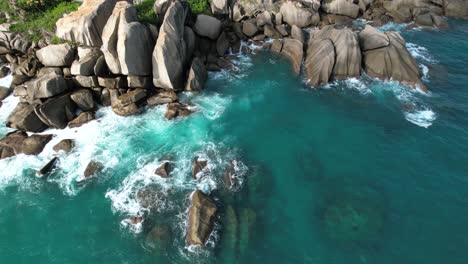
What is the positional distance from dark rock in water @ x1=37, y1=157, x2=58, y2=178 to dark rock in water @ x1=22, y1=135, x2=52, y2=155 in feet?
8.00

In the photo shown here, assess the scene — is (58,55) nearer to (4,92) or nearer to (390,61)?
(4,92)

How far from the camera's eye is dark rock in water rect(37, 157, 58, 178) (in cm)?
2811

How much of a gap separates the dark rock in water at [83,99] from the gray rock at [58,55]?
4630 mm

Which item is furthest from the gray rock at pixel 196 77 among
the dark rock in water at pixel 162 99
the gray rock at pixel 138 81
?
the gray rock at pixel 138 81

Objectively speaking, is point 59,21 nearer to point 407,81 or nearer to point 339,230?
point 339,230

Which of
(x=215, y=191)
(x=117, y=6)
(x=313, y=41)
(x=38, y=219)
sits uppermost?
(x=117, y=6)

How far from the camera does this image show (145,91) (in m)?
34.8

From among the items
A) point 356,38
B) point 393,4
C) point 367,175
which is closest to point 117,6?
point 356,38

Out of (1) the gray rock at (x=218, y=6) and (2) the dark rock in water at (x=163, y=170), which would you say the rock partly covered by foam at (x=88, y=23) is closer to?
(1) the gray rock at (x=218, y=6)

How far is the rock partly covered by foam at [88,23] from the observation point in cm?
3434

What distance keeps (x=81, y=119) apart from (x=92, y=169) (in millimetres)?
7173

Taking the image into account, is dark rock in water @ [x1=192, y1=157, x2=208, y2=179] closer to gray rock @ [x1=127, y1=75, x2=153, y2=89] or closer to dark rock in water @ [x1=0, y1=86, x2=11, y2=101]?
gray rock @ [x1=127, y1=75, x2=153, y2=89]

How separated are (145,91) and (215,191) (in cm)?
1480

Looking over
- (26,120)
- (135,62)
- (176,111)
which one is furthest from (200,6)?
(26,120)
